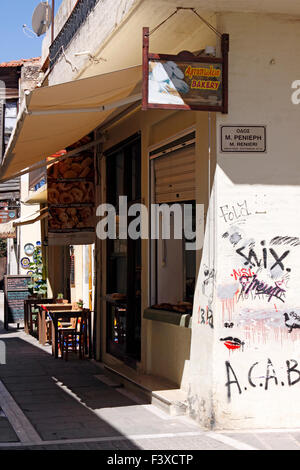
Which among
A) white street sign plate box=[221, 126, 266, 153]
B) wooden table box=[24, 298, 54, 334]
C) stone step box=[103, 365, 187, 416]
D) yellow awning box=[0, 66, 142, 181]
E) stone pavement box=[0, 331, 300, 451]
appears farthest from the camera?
wooden table box=[24, 298, 54, 334]

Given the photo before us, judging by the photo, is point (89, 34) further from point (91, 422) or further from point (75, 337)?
point (75, 337)

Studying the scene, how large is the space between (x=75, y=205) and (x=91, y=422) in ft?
19.0

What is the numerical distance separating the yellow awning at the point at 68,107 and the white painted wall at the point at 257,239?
4.23 feet

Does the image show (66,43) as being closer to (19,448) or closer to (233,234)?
(233,234)

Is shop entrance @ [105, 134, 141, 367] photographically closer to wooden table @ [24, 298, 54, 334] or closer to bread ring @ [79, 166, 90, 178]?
bread ring @ [79, 166, 90, 178]

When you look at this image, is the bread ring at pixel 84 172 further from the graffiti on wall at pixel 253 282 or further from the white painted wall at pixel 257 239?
the graffiti on wall at pixel 253 282

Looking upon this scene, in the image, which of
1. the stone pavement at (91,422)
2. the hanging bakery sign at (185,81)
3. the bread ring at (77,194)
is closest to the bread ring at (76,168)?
the bread ring at (77,194)

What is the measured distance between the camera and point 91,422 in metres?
7.59

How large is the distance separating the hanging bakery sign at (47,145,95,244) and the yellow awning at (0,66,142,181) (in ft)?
9.42

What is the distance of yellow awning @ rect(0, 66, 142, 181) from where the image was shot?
24.1 feet

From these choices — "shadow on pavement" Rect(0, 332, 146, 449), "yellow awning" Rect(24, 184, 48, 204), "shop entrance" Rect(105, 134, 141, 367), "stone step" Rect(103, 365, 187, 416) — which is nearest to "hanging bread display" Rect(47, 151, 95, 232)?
"shop entrance" Rect(105, 134, 141, 367)

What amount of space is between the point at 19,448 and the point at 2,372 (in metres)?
4.85

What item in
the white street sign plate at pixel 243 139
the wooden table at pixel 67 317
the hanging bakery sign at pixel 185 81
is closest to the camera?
the hanging bakery sign at pixel 185 81

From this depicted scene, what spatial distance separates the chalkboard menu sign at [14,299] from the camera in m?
18.0
